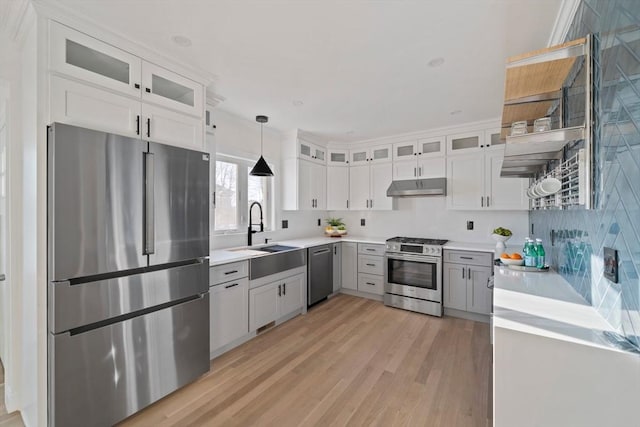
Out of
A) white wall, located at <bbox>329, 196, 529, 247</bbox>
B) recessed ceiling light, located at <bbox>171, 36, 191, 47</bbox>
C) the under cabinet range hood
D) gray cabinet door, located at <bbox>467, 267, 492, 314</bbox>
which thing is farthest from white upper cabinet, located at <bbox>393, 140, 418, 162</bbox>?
recessed ceiling light, located at <bbox>171, 36, 191, 47</bbox>

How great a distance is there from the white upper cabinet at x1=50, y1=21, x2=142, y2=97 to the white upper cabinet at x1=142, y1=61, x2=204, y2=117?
0.20 ft

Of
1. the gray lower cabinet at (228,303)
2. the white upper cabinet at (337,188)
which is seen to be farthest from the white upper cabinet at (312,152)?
the gray lower cabinet at (228,303)

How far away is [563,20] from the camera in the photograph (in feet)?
5.40

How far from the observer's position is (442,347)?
2.84 meters

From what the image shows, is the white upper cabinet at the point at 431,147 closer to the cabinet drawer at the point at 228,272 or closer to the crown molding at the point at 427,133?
the crown molding at the point at 427,133

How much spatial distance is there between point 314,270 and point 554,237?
2681 mm

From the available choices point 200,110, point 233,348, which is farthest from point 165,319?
point 200,110

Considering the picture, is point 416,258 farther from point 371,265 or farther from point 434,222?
point 434,222

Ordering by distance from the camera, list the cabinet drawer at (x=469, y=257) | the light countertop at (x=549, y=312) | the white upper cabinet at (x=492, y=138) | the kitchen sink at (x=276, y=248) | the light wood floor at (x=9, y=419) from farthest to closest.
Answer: the white upper cabinet at (x=492, y=138) → the kitchen sink at (x=276, y=248) → the cabinet drawer at (x=469, y=257) → the light wood floor at (x=9, y=419) → the light countertop at (x=549, y=312)

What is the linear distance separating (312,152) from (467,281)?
2932 millimetres

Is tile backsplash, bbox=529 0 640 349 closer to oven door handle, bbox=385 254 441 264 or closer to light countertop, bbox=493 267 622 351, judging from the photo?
light countertop, bbox=493 267 622 351

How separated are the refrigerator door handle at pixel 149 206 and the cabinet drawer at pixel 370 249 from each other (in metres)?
3.07

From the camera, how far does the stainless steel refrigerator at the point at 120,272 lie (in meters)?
1.55

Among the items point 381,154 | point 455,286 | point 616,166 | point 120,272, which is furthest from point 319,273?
point 616,166
